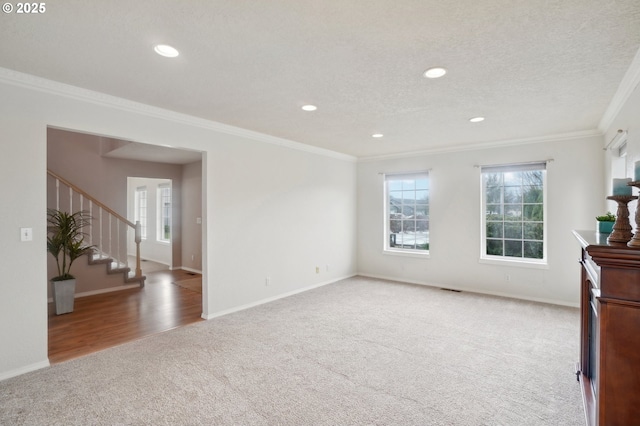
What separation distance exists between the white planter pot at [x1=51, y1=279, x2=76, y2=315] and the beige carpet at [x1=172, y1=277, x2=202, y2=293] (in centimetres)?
172

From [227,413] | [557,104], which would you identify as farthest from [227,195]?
[557,104]

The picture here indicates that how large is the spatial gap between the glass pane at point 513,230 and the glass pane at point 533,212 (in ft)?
0.54

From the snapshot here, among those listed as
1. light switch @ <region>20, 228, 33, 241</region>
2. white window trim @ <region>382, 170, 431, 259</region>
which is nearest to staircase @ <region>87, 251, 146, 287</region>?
light switch @ <region>20, 228, 33, 241</region>

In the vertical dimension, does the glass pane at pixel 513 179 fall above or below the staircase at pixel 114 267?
above

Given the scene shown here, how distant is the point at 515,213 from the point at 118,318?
5.93m

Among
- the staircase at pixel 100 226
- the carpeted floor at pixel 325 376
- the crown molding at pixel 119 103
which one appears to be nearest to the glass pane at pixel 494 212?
the carpeted floor at pixel 325 376

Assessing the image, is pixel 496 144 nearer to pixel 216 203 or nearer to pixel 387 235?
pixel 387 235

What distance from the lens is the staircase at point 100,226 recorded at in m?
5.10

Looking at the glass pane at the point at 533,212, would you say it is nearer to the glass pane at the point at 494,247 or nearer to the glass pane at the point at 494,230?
the glass pane at the point at 494,230

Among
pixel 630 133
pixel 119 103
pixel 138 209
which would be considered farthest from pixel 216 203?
pixel 138 209

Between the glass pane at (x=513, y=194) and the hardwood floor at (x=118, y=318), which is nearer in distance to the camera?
the hardwood floor at (x=118, y=318)

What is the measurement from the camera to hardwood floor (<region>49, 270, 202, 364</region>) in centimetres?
328

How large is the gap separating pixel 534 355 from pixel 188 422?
3048mm

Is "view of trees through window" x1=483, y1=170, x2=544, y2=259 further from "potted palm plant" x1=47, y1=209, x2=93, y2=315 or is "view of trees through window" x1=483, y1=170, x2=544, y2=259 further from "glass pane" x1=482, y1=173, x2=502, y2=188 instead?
"potted palm plant" x1=47, y1=209, x2=93, y2=315
